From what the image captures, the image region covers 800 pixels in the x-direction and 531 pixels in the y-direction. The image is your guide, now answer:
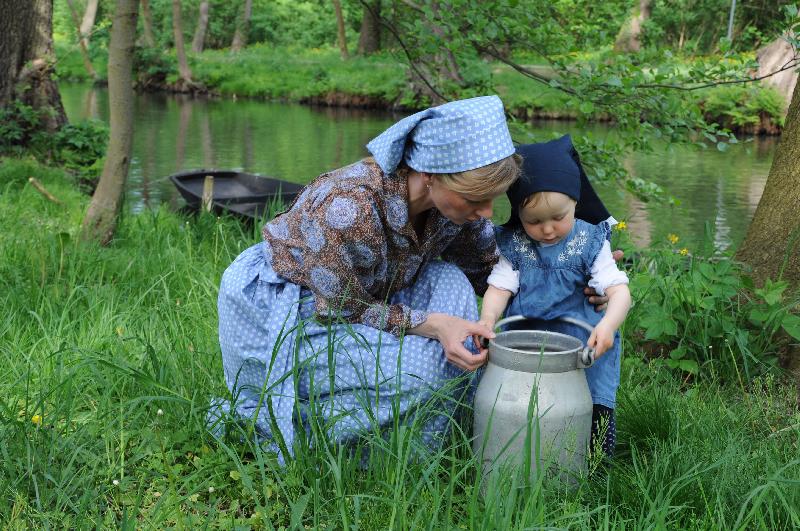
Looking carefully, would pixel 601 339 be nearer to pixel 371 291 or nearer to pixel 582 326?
pixel 582 326

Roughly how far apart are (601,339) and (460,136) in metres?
0.68

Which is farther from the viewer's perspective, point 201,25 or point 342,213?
point 201,25

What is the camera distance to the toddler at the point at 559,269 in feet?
8.19

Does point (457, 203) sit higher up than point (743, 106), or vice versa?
point (457, 203)

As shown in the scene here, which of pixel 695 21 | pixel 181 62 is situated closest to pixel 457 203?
pixel 181 62

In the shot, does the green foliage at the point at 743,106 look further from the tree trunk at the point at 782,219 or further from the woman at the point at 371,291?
the woman at the point at 371,291

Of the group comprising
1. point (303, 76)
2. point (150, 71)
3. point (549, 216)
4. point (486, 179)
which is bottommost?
point (150, 71)

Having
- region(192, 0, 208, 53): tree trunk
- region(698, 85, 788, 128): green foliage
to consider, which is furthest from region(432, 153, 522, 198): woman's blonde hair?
region(192, 0, 208, 53): tree trunk

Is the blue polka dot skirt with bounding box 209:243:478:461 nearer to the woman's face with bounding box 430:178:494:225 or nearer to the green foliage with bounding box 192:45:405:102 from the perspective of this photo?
the woman's face with bounding box 430:178:494:225

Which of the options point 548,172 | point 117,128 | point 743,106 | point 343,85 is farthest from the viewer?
point 343,85

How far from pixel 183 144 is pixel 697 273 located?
12.8 m

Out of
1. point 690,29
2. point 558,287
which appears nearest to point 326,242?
point 558,287

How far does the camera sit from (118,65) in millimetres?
5051

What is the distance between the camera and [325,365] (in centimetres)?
266
